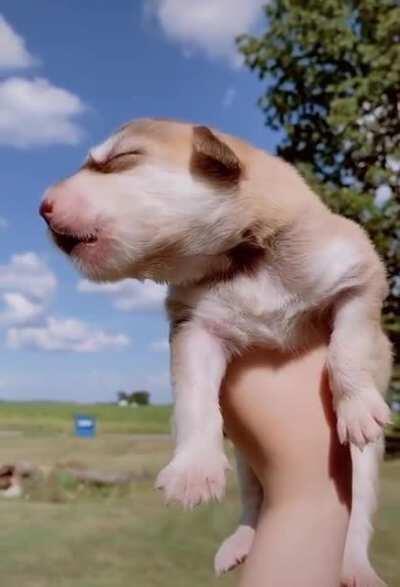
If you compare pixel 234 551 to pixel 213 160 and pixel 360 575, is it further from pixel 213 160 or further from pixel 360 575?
pixel 213 160

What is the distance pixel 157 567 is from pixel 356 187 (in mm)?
8878

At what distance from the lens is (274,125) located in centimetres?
2073

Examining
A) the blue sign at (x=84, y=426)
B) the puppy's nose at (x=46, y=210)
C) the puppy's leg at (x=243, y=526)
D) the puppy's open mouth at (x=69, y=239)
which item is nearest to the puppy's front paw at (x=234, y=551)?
the puppy's leg at (x=243, y=526)

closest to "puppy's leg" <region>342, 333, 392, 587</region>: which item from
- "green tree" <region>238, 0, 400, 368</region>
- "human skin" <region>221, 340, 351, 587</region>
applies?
"human skin" <region>221, 340, 351, 587</region>

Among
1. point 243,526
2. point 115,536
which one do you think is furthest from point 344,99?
point 243,526

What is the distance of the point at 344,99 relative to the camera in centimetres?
1927

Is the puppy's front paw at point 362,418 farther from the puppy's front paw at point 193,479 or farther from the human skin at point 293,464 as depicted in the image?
the puppy's front paw at point 193,479

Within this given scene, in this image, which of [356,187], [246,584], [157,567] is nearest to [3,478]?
[157,567]

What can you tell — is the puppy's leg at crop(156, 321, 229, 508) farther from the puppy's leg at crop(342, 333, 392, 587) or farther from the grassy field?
the grassy field

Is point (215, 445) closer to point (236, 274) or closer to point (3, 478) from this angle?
point (236, 274)

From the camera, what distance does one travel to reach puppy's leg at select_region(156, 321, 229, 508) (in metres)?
2.98

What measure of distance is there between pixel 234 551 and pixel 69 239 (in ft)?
5.03

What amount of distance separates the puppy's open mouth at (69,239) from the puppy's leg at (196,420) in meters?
0.56

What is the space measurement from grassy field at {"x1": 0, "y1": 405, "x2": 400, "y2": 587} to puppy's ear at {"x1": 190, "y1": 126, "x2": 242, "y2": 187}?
334 inches
